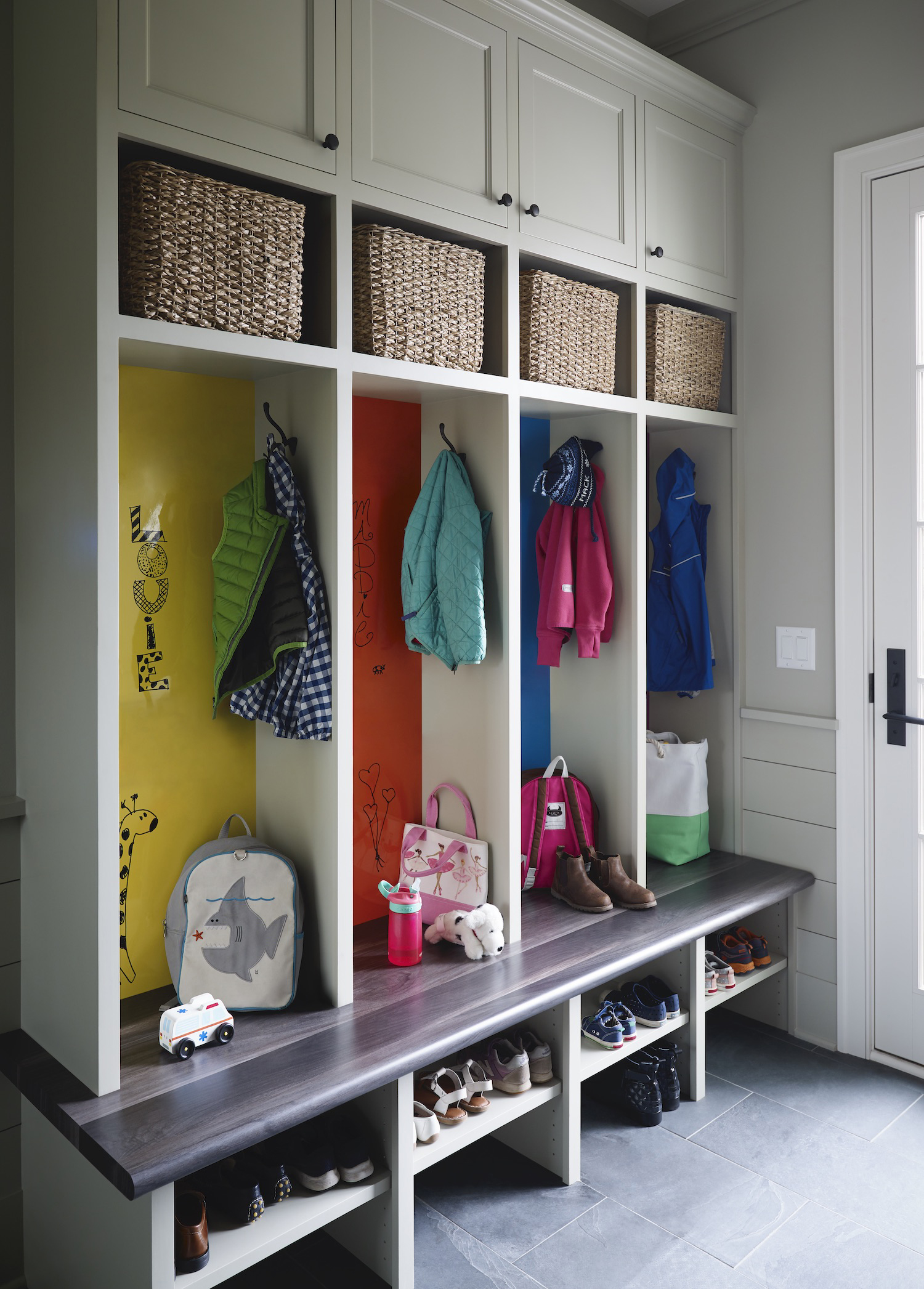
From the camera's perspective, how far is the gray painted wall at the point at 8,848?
1.93m

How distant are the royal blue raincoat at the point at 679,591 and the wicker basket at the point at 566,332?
489mm

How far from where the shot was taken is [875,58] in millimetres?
2648

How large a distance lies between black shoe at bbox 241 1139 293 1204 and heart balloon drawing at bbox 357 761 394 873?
846mm

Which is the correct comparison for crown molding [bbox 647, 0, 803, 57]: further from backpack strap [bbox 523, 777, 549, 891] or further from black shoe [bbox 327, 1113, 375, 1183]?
Answer: black shoe [bbox 327, 1113, 375, 1183]

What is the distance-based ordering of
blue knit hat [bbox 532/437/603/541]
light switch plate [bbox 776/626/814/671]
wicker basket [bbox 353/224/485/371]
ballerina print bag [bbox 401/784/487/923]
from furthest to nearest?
1. light switch plate [bbox 776/626/814/671]
2. blue knit hat [bbox 532/437/603/541]
3. ballerina print bag [bbox 401/784/487/923]
4. wicker basket [bbox 353/224/485/371]

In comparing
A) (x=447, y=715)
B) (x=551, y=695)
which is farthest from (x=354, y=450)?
(x=551, y=695)

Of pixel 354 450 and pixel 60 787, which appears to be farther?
pixel 354 450

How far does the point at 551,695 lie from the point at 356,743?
72 cm

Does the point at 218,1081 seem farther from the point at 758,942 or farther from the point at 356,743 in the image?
the point at 758,942

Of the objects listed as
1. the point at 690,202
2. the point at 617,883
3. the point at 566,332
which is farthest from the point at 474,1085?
the point at 690,202

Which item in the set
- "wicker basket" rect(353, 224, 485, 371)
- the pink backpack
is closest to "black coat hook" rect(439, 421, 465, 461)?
"wicker basket" rect(353, 224, 485, 371)

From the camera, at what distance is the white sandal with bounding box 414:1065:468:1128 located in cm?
208

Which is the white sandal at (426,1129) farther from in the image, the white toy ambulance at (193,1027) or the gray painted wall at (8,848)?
the gray painted wall at (8,848)

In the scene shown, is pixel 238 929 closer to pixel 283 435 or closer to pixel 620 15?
pixel 283 435
